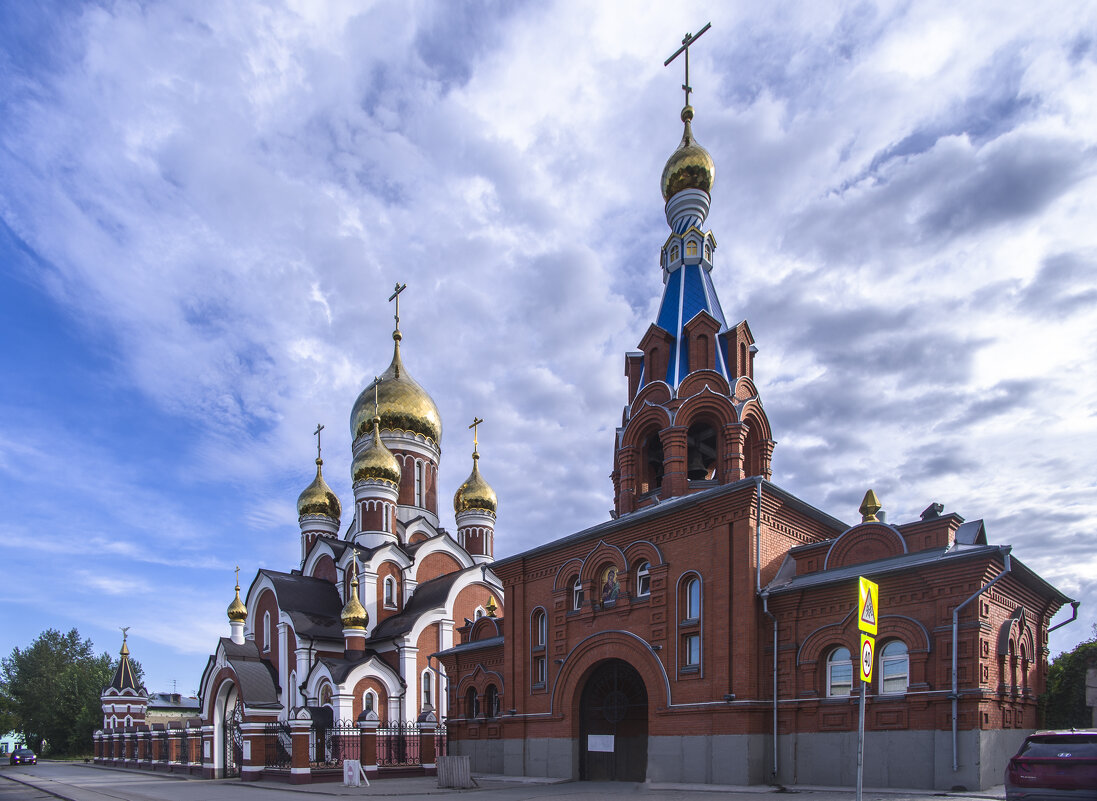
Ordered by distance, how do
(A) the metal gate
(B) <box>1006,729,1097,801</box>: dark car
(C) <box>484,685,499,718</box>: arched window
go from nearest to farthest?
1. (B) <box>1006,729,1097,801</box>: dark car
2. (C) <box>484,685,499,718</box>: arched window
3. (A) the metal gate

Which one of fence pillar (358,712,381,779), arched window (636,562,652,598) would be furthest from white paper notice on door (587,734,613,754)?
fence pillar (358,712,381,779)

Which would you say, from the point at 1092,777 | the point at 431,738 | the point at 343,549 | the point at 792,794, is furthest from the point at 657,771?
the point at 343,549

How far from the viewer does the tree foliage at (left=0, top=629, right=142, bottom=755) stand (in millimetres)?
46906

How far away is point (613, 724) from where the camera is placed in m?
16.0

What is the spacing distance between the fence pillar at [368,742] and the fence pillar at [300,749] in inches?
64.1

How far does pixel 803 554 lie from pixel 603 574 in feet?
14.1

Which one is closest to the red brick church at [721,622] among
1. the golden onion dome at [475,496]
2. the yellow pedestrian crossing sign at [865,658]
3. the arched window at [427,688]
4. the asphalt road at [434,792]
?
the asphalt road at [434,792]

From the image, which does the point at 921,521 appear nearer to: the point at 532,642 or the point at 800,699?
the point at 800,699

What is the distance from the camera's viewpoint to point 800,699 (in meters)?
12.9

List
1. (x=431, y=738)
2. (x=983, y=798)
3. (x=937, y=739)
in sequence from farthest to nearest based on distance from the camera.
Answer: (x=431, y=738) → (x=937, y=739) → (x=983, y=798)

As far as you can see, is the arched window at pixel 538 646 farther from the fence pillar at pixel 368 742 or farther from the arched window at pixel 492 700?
the fence pillar at pixel 368 742

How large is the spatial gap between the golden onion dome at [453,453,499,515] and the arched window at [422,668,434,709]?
986cm

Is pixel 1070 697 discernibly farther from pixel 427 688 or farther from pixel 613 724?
pixel 427 688

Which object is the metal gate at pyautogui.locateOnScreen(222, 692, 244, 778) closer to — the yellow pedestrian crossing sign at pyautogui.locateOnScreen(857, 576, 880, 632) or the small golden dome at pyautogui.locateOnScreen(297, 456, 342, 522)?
the small golden dome at pyautogui.locateOnScreen(297, 456, 342, 522)
